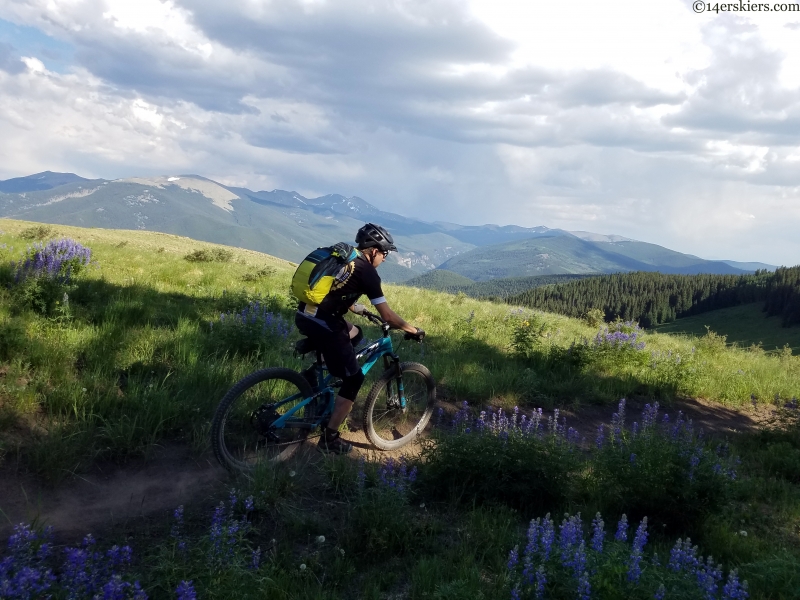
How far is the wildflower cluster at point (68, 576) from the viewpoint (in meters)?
2.86

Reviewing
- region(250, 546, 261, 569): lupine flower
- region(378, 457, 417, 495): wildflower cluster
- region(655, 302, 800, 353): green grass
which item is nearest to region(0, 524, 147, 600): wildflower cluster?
region(250, 546, 261, 569): lupine flower

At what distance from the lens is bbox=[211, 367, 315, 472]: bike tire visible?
5145 mm

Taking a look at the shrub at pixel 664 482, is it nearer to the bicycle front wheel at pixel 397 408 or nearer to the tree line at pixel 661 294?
the bicycle front wheel at pixel 397 408

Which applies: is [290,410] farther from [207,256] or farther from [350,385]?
[207,256]

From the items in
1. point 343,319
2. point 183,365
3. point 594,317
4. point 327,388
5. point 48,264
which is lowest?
point 183,365

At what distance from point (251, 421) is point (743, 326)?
14857cm

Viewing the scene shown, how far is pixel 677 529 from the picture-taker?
506 cm

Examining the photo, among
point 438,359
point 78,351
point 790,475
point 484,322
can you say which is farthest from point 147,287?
point 790,475

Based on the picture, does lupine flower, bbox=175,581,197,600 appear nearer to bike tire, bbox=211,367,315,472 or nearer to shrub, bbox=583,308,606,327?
bike tire, bbox=211,367,315,472

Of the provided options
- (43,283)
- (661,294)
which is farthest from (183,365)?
(661,294)

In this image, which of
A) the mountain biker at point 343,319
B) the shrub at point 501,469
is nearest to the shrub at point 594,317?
the shrub at point 501,469

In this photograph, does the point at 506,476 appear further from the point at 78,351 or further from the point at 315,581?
the point at 78,351

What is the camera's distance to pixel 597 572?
10.6 feet

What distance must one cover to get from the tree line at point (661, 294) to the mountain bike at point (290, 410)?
441ft
